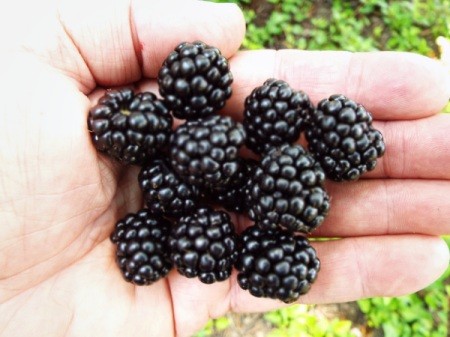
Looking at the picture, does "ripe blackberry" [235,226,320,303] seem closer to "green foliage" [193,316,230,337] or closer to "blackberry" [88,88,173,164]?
"blackberry" [88,88,173,164]

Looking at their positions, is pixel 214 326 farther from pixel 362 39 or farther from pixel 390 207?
pixel 362 39

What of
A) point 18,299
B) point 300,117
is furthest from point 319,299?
point 18,299

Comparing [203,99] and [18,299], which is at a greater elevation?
[203,99]

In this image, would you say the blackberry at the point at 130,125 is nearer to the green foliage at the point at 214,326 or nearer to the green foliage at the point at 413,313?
the green foliage at the point at 214,326

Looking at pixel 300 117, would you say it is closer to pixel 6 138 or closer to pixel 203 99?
pixel 203 99

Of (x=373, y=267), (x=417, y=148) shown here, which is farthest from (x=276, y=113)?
(x=373, y=267)
